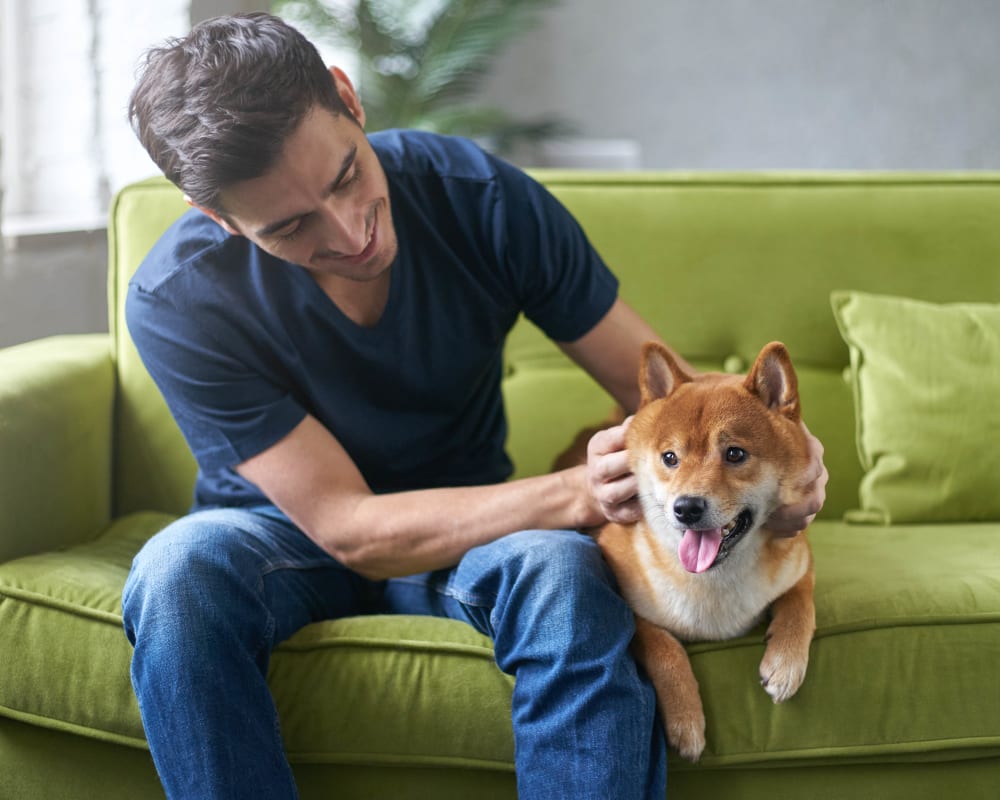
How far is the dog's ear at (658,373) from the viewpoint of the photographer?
1192mm

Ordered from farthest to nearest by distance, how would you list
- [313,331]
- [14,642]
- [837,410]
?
1. [837,410]
2. [313,331]
3. [14,642]

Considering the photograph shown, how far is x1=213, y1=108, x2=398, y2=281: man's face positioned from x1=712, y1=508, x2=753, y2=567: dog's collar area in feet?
1.76

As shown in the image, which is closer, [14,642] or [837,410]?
[14,642]

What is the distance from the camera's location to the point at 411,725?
120 cm

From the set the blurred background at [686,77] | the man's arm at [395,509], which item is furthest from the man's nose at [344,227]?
the blurred background at [686,77]

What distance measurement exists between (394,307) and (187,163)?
344 millimetres

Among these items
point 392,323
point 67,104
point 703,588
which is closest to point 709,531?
point 703,588

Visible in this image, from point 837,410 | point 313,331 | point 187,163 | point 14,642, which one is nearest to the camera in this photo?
point 187,163

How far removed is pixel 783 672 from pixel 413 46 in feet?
8.60

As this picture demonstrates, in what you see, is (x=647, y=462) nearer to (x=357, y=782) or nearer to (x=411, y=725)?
(x=411, y=725)

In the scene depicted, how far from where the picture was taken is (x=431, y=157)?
1.43 meters

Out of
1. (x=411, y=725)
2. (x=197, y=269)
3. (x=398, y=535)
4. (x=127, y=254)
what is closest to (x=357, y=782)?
(x=411, y=725)

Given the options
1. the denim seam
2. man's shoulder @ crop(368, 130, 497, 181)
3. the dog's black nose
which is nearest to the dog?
the dog's black nose

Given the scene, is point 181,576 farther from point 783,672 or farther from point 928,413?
point 928,413
